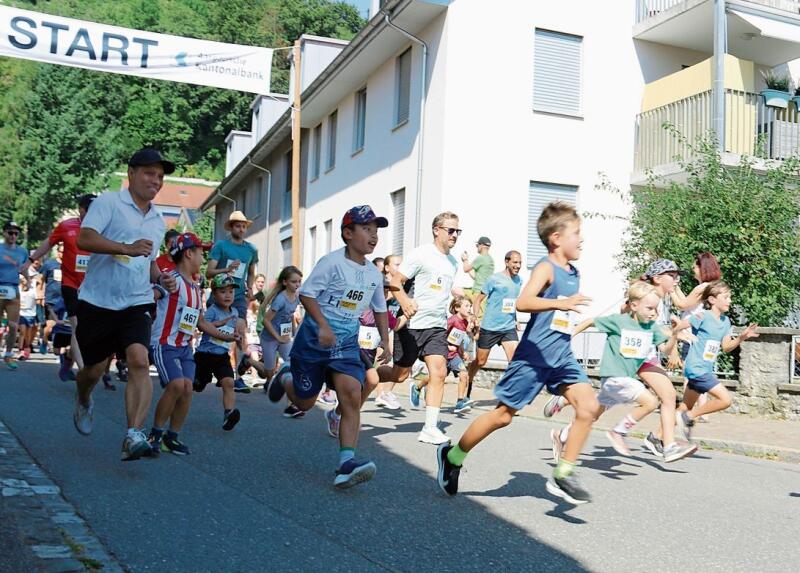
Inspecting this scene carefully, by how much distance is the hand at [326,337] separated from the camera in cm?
612

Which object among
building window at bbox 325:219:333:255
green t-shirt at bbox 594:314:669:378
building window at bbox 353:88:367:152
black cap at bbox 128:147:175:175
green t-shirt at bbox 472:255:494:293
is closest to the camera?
black cap at bbox 128:147:175:175

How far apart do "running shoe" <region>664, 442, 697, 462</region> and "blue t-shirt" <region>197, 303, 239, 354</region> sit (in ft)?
12.7

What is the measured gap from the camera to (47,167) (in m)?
48.6

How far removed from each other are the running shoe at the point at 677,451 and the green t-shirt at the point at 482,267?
10.3 m

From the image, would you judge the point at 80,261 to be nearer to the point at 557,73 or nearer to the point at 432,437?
the point at 432,437

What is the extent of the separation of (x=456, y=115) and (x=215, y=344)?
39.0 feet

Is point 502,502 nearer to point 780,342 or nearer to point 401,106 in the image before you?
point 780,342

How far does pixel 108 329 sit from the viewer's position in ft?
21.0

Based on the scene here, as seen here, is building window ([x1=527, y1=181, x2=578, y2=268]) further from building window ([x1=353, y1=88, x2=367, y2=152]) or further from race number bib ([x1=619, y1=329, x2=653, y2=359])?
race number bib ([x1=619, y1=329, x2=653, y2=359])

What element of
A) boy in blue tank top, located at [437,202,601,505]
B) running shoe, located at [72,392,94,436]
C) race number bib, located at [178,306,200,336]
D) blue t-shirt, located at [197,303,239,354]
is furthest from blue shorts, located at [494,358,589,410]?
blue t-shirt, located at [197,303,239,354]

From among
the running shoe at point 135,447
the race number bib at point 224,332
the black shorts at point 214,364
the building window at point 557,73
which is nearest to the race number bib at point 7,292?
the black shorts at point 214,364

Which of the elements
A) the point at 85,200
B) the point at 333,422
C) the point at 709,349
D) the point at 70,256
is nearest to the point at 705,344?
the point at 709,349

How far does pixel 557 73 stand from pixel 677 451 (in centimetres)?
1458

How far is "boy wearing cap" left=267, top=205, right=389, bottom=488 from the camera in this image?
628 centimetres
